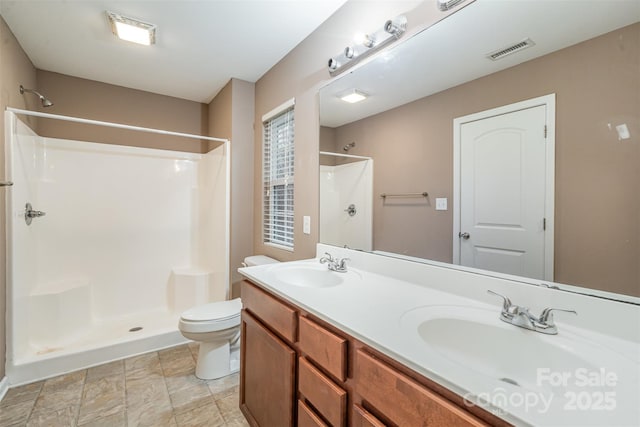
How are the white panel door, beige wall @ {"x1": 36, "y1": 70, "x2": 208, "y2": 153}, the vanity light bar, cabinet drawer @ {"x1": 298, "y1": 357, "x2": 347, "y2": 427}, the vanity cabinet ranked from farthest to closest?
beige wall @ {"x1": 36, "y1": 70, "x2": 208, "y2": 153}, the vanity light bar, the white panel door, cabinet drawer @ {"x1": 298, "y1": 357, "x2": 347, "y2": 427}, the vanity cabinet

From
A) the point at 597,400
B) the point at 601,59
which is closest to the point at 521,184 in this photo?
the point at 601,59

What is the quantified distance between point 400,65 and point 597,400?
4.53ft

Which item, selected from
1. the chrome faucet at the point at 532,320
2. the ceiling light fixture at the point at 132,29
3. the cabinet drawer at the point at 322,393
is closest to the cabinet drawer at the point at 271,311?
the cabinet drawer at the point at 322,393

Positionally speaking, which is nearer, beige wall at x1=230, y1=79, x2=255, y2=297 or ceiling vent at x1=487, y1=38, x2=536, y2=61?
ceiling vent at x1=487, y1=38, x2=536, y2=61

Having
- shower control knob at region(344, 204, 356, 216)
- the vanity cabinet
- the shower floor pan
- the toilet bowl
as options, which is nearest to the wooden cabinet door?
the vanity cabinet

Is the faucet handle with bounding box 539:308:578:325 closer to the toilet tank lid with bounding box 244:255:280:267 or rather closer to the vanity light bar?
the vanity light bar

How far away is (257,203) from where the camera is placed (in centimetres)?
268

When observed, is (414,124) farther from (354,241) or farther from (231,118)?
(231,118)

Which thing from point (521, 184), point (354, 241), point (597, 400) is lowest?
point (597, 400)

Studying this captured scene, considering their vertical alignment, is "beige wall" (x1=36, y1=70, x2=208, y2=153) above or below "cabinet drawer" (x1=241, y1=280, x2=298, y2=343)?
above

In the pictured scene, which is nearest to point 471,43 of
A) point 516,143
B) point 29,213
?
point 516,143

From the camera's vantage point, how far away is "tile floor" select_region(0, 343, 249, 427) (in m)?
1.54

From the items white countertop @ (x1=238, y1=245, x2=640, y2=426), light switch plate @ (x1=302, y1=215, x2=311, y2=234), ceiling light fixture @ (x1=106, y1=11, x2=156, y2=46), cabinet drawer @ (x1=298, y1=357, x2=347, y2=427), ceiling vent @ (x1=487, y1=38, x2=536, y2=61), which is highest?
ceiling light fixture @ (x1=106, y1=11, x2=156, y2=46)

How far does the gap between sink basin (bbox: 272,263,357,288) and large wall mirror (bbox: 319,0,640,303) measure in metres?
0.30
